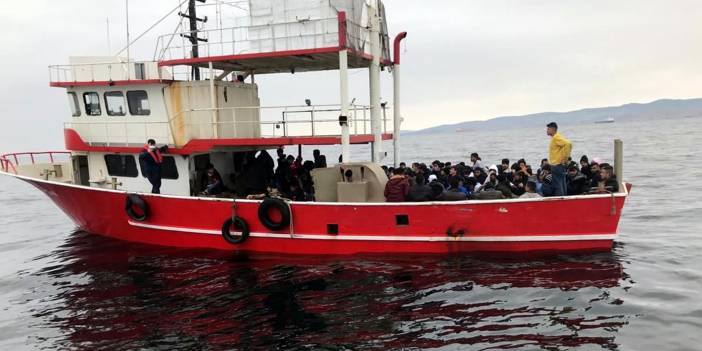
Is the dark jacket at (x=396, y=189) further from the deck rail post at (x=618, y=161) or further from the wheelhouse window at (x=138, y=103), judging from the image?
the wheelhouse window at (x=138, y=103)

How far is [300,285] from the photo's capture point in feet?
33.5

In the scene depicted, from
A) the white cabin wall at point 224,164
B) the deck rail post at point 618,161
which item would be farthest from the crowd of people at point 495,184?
the white cabin wall at point 224,164

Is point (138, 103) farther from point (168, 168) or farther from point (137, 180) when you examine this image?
point (137, 180)

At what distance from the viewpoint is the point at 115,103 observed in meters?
14.0

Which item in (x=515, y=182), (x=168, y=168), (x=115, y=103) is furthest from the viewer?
(x=115, y=103)

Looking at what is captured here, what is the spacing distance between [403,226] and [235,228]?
3895mm

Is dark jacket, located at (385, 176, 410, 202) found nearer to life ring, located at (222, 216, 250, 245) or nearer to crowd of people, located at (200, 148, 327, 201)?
crowd of people, located at (200, 148, 327, 201)

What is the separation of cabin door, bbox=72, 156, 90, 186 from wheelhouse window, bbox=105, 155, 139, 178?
1.21 m

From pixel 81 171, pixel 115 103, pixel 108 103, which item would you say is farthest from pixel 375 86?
pixel 81 171

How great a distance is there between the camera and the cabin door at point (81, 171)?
49.2 feet

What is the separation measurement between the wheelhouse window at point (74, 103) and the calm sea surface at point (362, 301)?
13.1 feet

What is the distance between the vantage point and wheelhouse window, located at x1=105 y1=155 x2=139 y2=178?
14.1m

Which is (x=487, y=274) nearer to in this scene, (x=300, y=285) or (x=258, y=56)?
(x=300, y=285)

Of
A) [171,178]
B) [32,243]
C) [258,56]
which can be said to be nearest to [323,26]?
[258,56]
